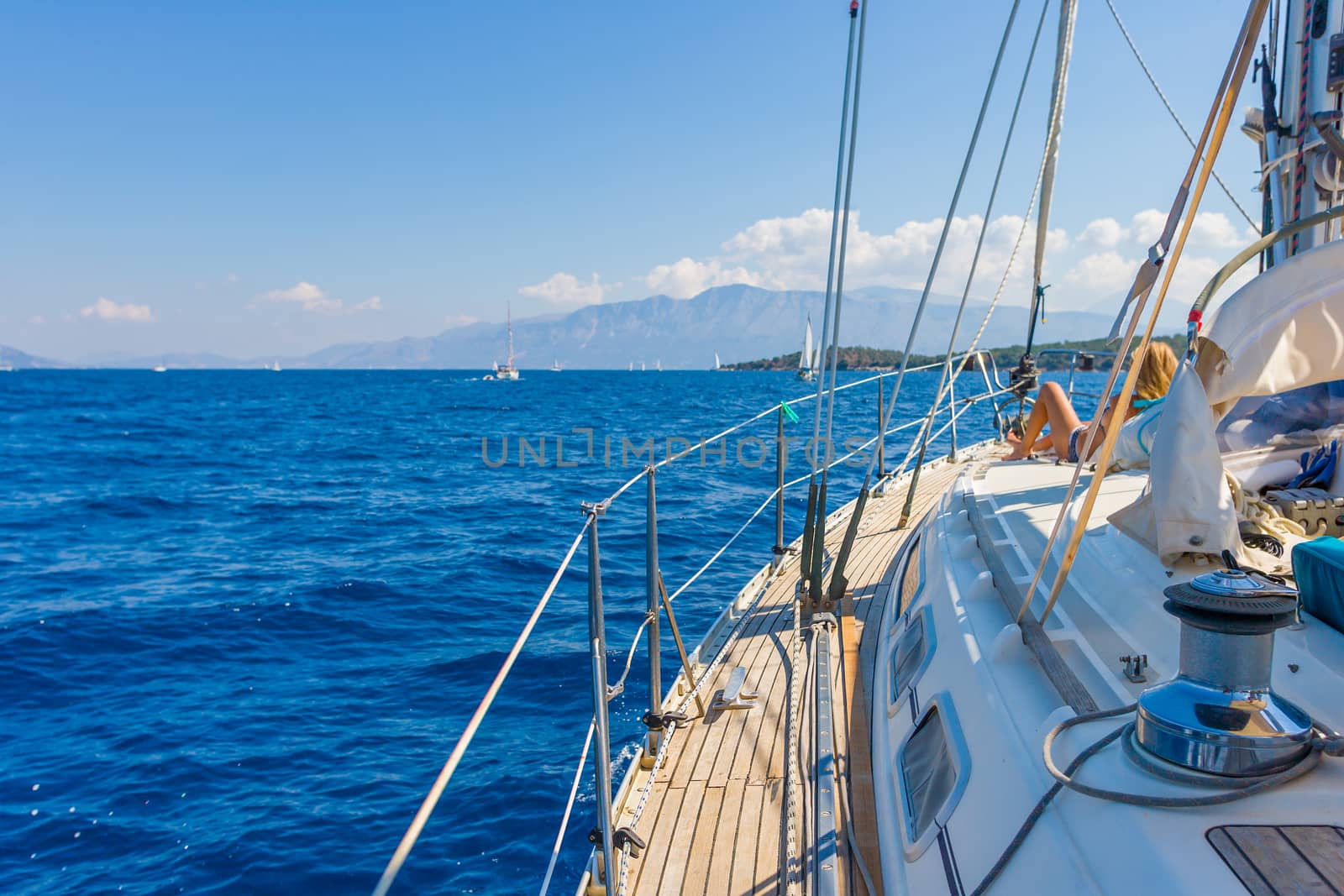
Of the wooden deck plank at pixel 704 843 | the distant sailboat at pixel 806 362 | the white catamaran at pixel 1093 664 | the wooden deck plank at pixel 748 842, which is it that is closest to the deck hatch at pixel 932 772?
the white catamaran at pixel 1093 664

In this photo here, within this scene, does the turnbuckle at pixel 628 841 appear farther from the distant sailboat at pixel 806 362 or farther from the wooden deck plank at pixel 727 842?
the distant sailboat at pixel 806 362

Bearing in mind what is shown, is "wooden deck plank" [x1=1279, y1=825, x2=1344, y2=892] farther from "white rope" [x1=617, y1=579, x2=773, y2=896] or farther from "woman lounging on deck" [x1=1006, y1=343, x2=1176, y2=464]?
"woman lounging on deck" [x1=1006, y1=343, x2=1176, y2=464]

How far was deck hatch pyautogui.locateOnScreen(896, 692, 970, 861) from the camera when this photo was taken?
88.8 inches

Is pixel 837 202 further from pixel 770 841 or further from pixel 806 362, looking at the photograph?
pixel 806 362

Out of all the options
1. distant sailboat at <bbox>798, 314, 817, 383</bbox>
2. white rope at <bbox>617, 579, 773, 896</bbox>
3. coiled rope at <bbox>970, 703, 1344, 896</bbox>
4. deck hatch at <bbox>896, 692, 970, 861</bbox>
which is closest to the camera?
coiled rope at <bbox>970, 703, 1344, 896</bbox>

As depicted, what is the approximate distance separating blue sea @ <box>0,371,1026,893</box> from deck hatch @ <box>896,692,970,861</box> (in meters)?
2.56

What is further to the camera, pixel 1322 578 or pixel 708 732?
pixel 708 732

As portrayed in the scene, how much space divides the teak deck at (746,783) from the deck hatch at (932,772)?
0.26 m

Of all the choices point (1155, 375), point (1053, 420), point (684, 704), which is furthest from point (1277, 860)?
point (1053, 420)

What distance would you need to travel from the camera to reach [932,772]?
2512mm

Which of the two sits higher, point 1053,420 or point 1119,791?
point 1053,420

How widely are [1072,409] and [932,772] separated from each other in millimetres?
3752

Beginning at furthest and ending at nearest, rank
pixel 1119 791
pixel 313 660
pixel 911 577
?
pixel 313 660, pixel 911 577, pixel 1119 791

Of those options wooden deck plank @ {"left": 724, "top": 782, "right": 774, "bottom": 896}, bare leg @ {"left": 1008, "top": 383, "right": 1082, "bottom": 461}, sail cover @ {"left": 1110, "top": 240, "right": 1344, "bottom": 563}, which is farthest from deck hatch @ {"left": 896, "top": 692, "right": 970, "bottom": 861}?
bare leg @ {"left": 1008, "top": 383, "right": 1082, "bottom": 461}
